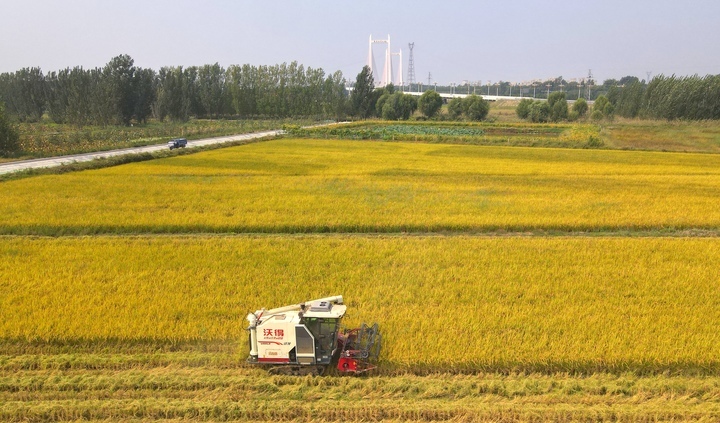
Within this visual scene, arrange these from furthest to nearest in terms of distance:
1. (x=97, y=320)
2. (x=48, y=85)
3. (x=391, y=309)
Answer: (x=48, y=85)
(x=391, y=309)
(x=97, y=320)

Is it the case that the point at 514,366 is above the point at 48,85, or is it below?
below

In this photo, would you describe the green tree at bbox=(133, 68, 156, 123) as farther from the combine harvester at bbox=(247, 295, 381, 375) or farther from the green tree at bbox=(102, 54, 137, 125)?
the combine harvester at bbox=(247, 295, 381, 375)

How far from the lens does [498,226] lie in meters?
18.6

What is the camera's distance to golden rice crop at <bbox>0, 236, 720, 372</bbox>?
9.05 meters

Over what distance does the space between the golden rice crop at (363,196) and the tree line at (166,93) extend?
148ft

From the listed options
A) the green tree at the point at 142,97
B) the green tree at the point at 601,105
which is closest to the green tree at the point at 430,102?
the green tree at the point at 601,105

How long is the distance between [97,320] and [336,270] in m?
5.58

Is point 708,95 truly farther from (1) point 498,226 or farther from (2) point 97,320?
(2) point 97,320

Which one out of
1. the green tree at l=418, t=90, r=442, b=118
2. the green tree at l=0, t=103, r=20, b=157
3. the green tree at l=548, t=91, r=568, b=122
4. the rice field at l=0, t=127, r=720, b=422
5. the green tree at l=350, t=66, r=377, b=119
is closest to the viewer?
the rice field at l=0, t=127, r=720, b=422

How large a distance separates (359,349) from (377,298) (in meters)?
2.85

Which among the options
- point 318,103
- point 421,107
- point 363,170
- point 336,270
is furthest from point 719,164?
point 318,103

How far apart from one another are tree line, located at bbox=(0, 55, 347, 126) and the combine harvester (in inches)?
2598

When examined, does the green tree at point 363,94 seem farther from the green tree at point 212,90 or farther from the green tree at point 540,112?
the green tree at point 540,112

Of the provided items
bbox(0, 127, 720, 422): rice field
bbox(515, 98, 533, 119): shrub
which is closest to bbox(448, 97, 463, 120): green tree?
bbox(515, 98, 533, 119): shrub
